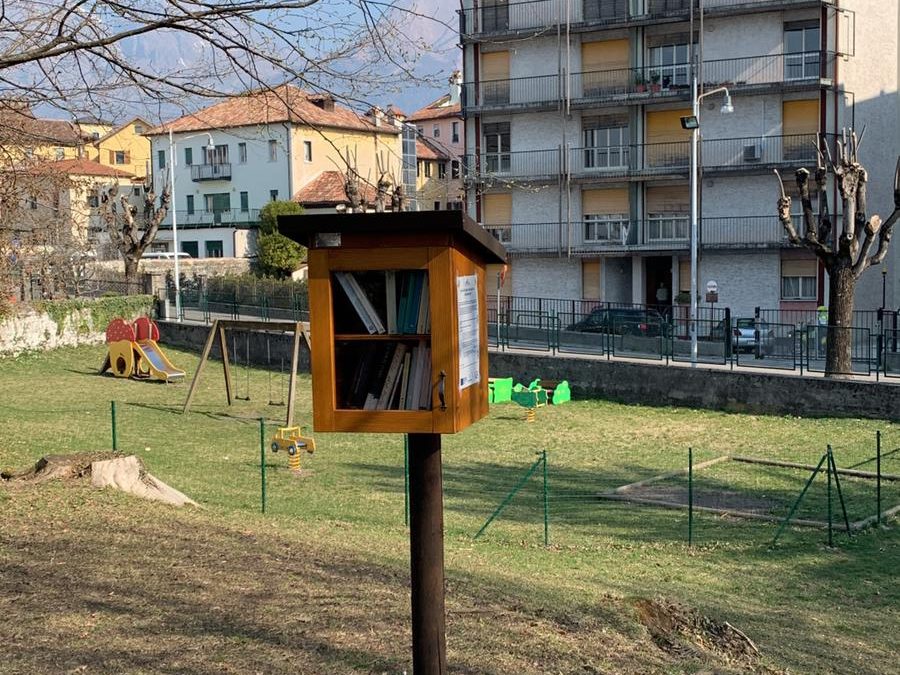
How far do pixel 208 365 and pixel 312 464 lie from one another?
1616 centimetres

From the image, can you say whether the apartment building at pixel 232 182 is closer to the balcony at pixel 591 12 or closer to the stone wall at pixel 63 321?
the balcony at pixel 591 12

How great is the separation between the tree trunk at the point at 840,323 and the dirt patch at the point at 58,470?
58.0ft

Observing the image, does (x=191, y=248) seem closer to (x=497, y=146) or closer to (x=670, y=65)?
(x=497, y=146)

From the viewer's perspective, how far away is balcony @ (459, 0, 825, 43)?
39469mm

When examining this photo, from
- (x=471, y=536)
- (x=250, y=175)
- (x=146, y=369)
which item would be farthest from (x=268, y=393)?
(x=250, y=175)

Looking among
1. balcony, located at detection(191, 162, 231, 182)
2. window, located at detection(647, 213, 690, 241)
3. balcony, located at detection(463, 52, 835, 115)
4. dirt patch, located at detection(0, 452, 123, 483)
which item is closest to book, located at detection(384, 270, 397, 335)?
dirt patch, located at detection(0, 452, 123, 483)

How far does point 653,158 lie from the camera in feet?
138

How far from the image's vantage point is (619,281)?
44.0 meters

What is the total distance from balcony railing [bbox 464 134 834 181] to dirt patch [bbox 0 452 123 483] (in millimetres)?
27801

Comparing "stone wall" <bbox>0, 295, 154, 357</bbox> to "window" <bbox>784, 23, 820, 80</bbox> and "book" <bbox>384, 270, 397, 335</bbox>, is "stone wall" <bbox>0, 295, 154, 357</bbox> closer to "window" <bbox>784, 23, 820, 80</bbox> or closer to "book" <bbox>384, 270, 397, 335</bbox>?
"window" <bbox>784, 23, 820, 80</bbox>

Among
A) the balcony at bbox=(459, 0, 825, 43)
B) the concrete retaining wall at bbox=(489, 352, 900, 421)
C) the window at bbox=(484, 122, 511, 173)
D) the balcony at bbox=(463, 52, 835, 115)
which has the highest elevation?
the balcony at bbox=(459, 0, 825, 43)

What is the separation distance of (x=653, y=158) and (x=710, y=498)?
89.4 ft

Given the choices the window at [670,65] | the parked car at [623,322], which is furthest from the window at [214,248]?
the parked car at [623,322]

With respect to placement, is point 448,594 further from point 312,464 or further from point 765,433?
point 765,433
